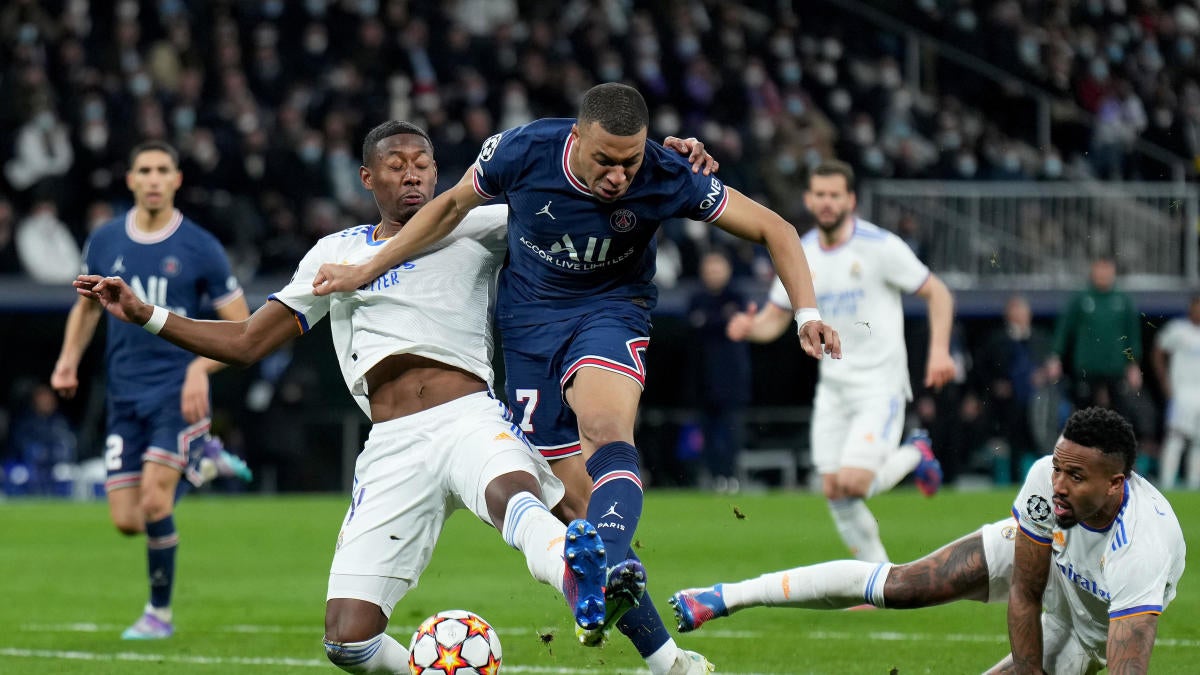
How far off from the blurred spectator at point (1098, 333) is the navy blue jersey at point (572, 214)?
1054 centimetres

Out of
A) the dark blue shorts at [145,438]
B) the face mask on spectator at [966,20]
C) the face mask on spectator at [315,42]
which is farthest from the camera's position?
the face mask on spectator at [966,20]

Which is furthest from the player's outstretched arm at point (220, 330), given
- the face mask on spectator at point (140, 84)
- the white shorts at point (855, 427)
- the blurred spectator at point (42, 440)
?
the face mask on spectator at point (140, 84)

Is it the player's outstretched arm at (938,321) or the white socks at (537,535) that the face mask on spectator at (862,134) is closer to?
the player's outstretched arm at (938,321)

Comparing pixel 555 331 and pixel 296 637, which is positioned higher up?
pixel 555 331

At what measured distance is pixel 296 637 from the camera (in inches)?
374

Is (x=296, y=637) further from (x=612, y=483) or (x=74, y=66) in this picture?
(x=74, y=66)

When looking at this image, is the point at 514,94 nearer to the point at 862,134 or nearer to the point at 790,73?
the point at 862,134

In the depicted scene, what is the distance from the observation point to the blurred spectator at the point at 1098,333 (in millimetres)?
17172

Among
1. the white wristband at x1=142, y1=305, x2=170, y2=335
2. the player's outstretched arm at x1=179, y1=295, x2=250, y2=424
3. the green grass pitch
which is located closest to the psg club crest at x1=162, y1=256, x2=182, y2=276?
the player's outstretched arm at x1=179, y1=295, x2=250, y2=424

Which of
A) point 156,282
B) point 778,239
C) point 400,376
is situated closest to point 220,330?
point 400,376

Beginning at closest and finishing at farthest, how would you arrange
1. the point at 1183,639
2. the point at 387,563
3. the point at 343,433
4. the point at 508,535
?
the point at 508,535 → the point at 387,563 → the point at 1183,639 → the point at 343,433

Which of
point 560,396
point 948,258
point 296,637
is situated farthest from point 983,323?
point 560,396

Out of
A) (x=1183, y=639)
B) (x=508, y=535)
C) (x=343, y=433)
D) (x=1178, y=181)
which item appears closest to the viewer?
(x=508, y=535)

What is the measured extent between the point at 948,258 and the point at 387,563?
15.7 metres
